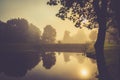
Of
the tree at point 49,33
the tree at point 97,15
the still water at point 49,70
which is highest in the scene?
the tree at point 49,33

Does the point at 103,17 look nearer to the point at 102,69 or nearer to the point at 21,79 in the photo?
the point at 102,69

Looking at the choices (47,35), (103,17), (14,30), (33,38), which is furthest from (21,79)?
(47,35)

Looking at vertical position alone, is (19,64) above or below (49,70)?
above

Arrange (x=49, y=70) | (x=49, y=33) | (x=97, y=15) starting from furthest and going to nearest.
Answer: (x=49, y=33), (x=49, y=70), (x=97, y=15)

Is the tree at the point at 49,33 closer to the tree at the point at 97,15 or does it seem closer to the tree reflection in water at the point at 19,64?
the tree reflection in water at the point at 19,64

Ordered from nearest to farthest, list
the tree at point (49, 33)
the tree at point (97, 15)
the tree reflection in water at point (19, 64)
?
the tree at point (97, 15) < the tree reflection in water at point (19, 64) < the tree at point (49, 33)

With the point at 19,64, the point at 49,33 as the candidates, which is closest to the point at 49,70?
the point at 19,64

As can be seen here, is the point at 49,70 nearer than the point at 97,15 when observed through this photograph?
No

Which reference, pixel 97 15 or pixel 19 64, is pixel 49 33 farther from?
pixel 97 15

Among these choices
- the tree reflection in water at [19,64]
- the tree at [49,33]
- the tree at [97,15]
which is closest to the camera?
the tree at [97,15]

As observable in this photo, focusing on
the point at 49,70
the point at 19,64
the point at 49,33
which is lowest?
the point at 49,70

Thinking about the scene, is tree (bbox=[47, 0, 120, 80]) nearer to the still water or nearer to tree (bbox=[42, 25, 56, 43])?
the still water

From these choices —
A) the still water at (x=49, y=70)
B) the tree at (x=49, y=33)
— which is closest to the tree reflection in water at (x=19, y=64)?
the still water at (x=49, y=70)

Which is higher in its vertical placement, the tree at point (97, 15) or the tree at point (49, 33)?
the tree at point (49, 33)
